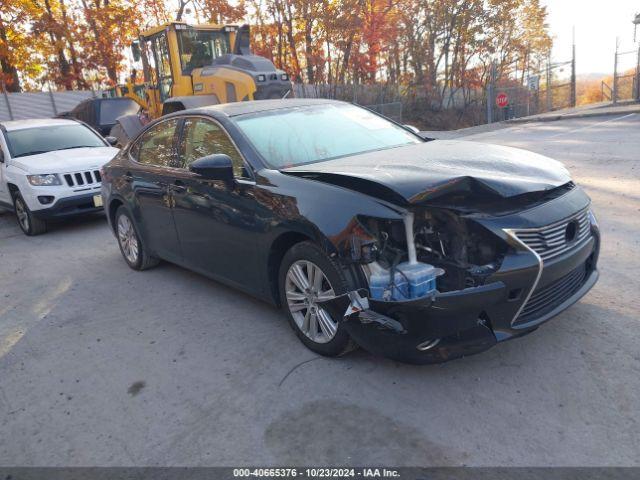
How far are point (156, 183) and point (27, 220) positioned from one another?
170 inches

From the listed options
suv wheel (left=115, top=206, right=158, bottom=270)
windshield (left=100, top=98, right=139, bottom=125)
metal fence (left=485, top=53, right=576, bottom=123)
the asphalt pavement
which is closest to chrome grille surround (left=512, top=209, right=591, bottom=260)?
the asphalt pavement

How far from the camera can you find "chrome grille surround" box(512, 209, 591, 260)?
3.09 m

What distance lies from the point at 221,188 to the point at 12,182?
5884mm

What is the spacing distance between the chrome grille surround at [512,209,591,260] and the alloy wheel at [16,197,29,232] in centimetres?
765

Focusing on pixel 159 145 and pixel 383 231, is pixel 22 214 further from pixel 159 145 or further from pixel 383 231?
pixel 383 231

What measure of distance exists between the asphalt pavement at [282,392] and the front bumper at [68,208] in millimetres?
3212

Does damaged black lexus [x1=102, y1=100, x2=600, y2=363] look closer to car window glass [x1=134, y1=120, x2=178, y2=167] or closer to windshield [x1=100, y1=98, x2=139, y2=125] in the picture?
car window glass [x1=134, y1=120, x2=178, y2=167]

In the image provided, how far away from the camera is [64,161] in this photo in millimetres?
8344

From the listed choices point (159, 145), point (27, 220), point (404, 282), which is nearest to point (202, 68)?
point (27, 220)

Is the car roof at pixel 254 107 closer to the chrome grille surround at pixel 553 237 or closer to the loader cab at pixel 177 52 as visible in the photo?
the chrome grille surround at pixel 553 237

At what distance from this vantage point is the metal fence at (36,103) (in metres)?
22.3

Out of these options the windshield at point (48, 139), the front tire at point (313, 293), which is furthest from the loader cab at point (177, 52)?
the front tire at point (313, 293)

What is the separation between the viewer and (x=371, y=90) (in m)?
27.7

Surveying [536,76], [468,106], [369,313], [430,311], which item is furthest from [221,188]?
[468,106]
